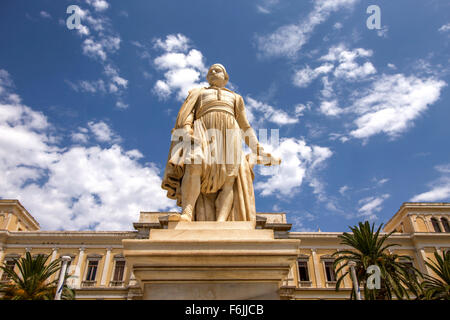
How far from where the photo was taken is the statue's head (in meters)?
5.17

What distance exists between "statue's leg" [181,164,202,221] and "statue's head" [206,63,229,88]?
1554mm

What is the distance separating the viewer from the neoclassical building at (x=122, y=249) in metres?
31.9

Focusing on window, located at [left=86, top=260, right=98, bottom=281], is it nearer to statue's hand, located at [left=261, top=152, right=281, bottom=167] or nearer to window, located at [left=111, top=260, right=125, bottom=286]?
window, located at [left=111, top=260, right=125, bottom=286]

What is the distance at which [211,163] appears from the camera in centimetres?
439

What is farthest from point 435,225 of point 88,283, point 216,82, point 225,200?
point 225,200

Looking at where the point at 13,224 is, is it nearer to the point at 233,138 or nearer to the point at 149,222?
the point at 149,222

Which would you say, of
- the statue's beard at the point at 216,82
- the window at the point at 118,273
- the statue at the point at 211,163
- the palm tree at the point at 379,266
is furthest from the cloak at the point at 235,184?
the window at the point at 118,273

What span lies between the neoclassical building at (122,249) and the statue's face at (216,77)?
28.1 m

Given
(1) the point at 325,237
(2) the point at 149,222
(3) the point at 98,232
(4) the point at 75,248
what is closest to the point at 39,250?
(4) the point at 75,248

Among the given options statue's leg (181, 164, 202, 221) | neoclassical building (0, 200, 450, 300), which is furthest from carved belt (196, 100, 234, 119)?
neoclassical building (0, 200, 450, 300)

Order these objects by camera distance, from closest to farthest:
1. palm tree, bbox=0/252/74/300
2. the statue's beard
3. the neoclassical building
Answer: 1. the statue's beard
2. palm tree, bbox=0/252/74/300
3. the neoclassical building

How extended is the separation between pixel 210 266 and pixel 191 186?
3.94ft
